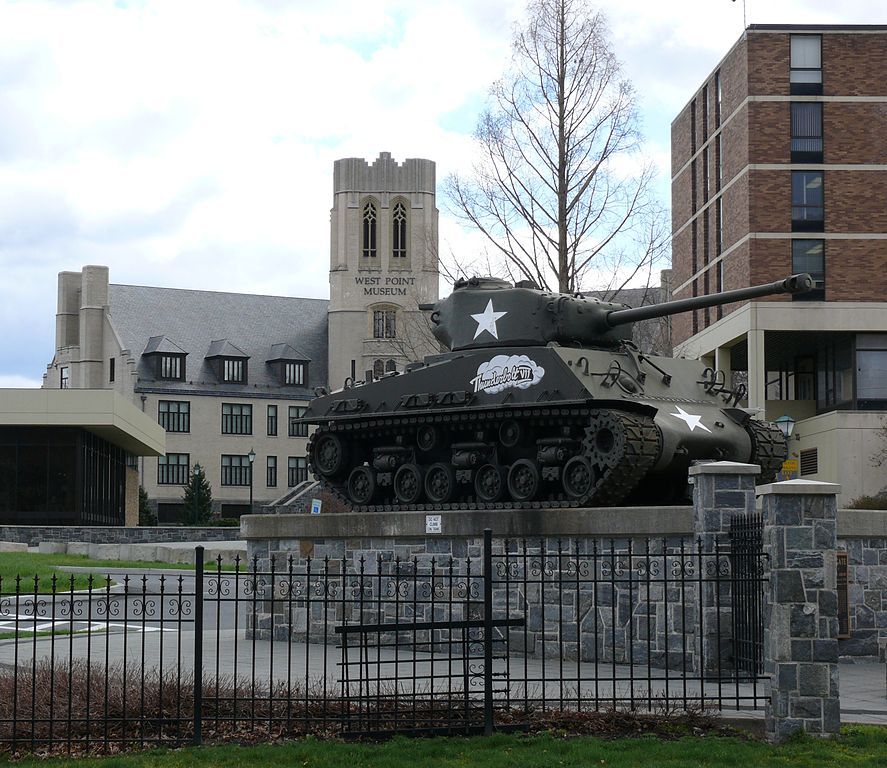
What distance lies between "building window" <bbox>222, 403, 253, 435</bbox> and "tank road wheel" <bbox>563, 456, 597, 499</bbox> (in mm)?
59979

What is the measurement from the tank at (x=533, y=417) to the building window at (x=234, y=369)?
56326 millimetres

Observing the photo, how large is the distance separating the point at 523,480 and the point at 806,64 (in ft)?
102

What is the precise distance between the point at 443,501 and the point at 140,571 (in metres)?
12.4

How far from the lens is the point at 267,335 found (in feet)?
268

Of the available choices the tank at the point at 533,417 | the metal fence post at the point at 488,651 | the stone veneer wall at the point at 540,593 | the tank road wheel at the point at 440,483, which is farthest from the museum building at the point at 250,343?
the metal fence post at the point at 488,651

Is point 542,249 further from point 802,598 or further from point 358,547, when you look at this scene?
point 802,598

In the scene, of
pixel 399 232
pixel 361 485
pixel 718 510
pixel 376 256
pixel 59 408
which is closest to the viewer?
pixel 718 510

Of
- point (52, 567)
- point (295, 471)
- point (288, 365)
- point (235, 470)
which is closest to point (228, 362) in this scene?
point (288, 365)

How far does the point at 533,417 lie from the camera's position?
18453 millimetres

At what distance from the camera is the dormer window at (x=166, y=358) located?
75.3 m

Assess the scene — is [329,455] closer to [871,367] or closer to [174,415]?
[871,367]

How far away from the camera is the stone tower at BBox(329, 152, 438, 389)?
83.0 m

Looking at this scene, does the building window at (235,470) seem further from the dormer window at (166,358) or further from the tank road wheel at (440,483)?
the tank road wheel at (440,483)

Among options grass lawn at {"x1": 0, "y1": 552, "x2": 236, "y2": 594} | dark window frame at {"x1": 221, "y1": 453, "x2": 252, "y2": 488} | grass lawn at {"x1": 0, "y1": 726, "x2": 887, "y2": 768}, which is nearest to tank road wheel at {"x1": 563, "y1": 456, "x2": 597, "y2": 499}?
grass lawn at {"x1": 0, "y1": 726, "x2": 887, "y2": 768}
